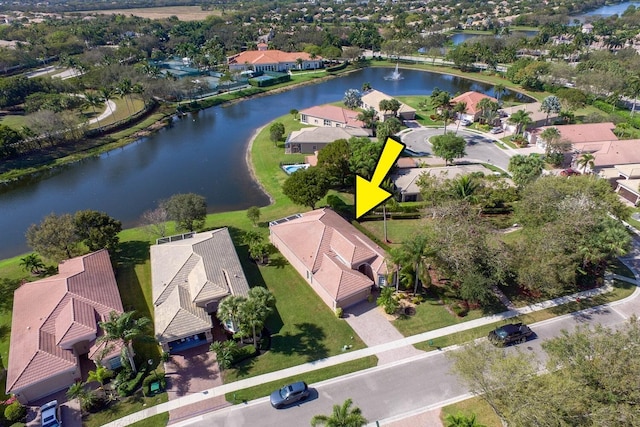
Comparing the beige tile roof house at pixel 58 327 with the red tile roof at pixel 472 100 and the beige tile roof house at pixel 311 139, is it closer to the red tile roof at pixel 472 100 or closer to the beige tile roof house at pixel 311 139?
the beige tile roof house at pixel 311 139

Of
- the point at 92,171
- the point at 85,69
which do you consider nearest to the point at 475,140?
the point at 92,171

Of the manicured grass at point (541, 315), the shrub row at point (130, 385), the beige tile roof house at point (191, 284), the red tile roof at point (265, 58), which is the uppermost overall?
the red tile roof at point (265, 58)

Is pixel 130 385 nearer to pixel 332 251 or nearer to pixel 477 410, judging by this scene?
pixel 332 251

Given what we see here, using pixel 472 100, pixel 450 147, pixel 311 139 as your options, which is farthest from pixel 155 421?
pixel 472 100

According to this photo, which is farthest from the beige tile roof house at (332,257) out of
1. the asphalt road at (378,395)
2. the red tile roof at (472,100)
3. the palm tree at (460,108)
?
the red tile roof at (472,100)

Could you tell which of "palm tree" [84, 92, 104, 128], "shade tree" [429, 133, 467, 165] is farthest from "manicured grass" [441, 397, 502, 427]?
"palm tree" [84, 92, 104, 128]

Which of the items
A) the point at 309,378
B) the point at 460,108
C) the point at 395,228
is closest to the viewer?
the point at 309,378
